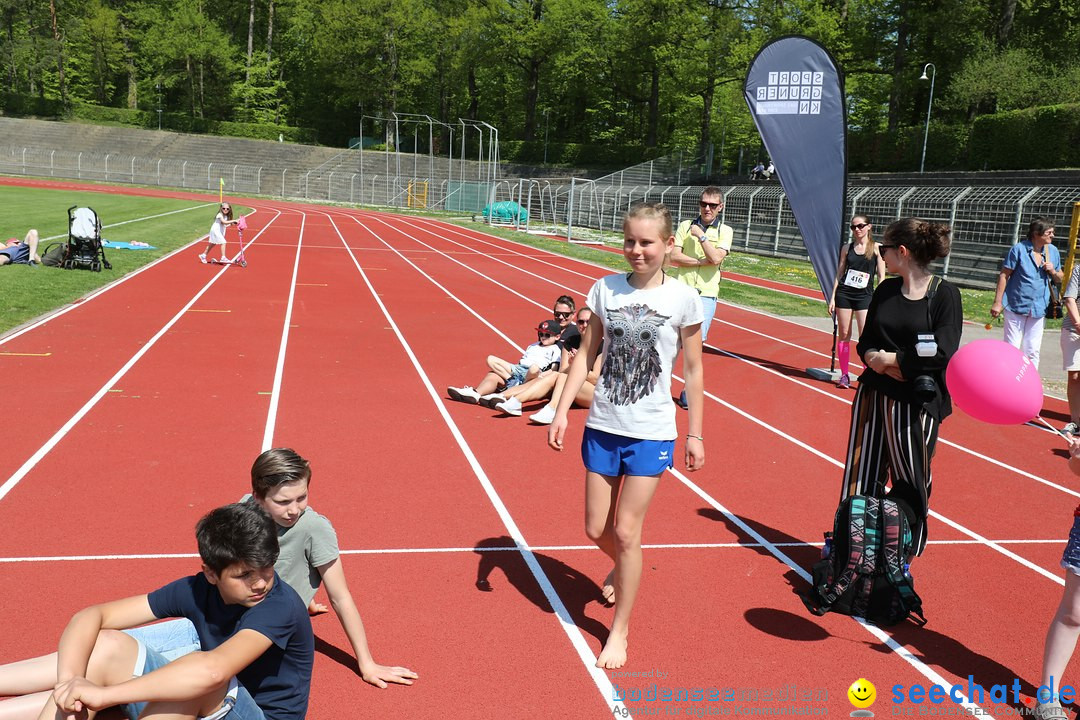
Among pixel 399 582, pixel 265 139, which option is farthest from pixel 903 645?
pixel 265 139

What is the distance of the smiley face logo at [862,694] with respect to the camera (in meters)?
3.65

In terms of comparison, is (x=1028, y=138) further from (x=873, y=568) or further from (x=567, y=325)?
(x=873, y=568)

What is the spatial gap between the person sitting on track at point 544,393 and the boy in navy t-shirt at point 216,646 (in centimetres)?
475

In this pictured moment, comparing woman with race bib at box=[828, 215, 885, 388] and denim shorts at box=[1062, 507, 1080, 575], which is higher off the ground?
woman with race bib at box=[828, 215, 885, 388]

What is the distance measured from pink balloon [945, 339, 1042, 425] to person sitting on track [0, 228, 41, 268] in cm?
1578

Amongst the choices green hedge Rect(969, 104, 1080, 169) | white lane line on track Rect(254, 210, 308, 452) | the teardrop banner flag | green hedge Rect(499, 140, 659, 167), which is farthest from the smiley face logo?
green hedge Rect(499, 140, 659, 167)

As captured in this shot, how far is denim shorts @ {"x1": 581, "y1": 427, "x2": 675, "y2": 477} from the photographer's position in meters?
3.76

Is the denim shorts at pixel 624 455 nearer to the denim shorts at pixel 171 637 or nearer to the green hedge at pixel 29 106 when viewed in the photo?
the denim shorts at pixel 171 637

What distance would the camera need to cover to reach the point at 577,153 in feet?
207

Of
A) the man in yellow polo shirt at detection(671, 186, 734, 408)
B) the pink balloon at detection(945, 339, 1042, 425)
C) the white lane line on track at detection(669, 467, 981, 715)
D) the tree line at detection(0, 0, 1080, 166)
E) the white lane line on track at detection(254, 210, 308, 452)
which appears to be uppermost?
the tree line at detection(0, 0, 1080, 166)

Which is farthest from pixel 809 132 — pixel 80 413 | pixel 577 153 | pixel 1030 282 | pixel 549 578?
pixel 577 153

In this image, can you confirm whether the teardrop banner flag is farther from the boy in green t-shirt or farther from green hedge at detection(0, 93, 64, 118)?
green hedge at detection(0, 93, 64, 118)

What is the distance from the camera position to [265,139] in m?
68.0

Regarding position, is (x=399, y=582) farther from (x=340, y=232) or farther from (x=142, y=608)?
(x=340, y=232)
